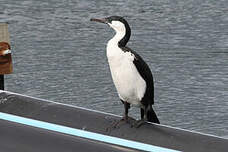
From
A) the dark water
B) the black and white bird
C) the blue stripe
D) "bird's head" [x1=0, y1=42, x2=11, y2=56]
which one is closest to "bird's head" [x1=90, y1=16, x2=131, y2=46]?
the black and white bird

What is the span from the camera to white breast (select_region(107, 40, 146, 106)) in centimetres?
207

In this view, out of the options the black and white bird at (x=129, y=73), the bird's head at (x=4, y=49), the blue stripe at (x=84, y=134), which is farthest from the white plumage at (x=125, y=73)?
the blue stripe at (x=84, y=134)

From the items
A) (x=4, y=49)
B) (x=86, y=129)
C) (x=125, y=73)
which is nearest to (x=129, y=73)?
(x=125, y=73)

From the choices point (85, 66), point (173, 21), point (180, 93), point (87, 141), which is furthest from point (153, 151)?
point (173, 21)

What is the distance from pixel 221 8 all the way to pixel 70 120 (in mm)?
5946

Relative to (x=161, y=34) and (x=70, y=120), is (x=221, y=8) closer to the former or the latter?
(x=161, y=34)

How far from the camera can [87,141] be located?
1.40m

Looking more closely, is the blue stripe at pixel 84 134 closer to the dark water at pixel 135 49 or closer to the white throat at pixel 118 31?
the white throat at pixel 118 31

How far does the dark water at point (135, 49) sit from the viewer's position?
4.74 m

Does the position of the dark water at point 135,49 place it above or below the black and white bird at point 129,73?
below

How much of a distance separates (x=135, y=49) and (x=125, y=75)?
3698 mm

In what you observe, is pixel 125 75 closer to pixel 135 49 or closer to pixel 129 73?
pixel 129 73

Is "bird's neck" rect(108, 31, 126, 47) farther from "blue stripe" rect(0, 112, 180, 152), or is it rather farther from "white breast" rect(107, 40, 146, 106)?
"blue stripe" rect(0, 112, 180, 152)

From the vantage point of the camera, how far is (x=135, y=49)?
581 centimetres
